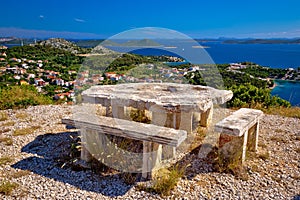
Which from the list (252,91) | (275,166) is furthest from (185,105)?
(252,91)

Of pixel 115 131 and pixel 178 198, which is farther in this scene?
pixel 115 131

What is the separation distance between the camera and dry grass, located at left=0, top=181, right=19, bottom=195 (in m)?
2.82

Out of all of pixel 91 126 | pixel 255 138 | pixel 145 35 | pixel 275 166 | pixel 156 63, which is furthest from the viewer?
pixel 156 63

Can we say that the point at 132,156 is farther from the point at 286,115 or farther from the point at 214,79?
the point at 286,115

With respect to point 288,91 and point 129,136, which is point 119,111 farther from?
point 288,91

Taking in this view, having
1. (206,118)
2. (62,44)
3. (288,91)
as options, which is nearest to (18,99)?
(206,118)

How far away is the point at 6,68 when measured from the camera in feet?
43.4

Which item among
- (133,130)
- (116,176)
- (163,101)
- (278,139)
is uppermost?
(163,101)

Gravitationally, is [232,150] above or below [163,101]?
below

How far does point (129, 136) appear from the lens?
3.07 metres

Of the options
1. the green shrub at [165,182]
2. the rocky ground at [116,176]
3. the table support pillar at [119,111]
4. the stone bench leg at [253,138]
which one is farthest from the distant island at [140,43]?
the green shrub at [165,182]

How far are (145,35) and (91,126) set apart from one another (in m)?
3.25

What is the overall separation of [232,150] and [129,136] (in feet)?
5.42

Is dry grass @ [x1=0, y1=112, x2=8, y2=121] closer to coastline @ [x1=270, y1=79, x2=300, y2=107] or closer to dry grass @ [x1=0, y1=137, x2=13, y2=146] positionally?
dry grass @ [x1=0, y1=137, x2=13, y2=146]
